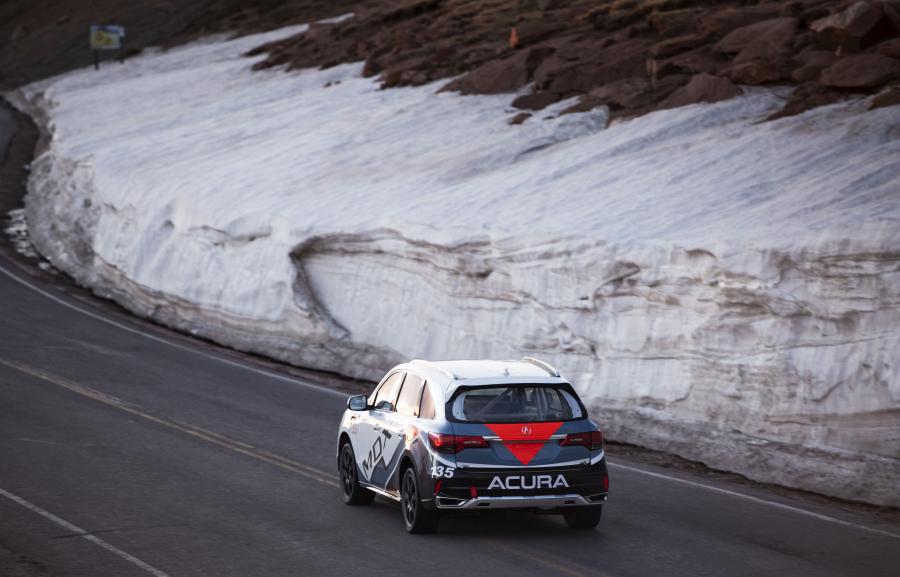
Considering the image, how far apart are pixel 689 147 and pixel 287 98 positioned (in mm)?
22770

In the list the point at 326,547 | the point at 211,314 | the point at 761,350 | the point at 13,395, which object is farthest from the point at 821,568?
the point at 211,314

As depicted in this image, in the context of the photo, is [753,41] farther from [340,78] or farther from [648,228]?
[340,78]

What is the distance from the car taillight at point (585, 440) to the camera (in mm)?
11008

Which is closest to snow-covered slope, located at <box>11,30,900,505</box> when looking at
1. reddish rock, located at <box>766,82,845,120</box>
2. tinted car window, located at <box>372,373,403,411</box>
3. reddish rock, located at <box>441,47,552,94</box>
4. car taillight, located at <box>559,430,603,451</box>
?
reddish rock, located at <box>766,82,845,120</box>

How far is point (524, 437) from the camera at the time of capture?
10.9m

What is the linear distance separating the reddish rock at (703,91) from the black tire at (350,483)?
1640 cm

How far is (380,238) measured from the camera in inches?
989

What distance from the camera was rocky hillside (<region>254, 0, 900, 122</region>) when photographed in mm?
25141

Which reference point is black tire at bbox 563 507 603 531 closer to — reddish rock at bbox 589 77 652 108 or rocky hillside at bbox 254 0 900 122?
rocky hillside at bbox 254 0 900 122

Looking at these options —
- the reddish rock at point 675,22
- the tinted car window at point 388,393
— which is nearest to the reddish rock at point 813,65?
the reddish rock at point 675,22

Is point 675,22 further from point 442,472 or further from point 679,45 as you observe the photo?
point 442,472

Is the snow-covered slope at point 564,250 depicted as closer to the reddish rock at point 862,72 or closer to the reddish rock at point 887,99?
the reddish rock at point 887,99

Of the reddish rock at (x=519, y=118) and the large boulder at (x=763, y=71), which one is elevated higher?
the large boulder at (x=763, y=71)

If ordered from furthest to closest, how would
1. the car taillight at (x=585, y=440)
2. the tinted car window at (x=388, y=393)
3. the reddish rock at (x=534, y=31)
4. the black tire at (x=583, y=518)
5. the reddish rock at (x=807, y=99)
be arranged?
the reddish rock at (x=534, y=31) → the reddish rock at (x=807, y=99) → the tinted car window at (x=388, y=393) → the black tire at (x=583, y=518) → the car taillight at (x=585, y=440)
